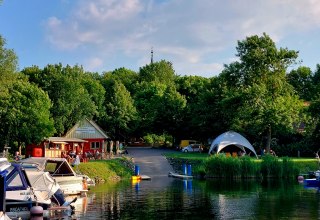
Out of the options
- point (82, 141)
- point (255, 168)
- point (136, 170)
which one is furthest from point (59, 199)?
point (82, 141)

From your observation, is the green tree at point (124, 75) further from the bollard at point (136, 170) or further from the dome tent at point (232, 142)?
the bollard at point (136, 170)

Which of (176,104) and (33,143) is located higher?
(176,104)

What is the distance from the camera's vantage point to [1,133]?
6238cm

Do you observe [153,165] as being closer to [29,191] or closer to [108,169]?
[108,169]

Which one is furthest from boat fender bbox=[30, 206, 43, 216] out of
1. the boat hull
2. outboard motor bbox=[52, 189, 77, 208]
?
the boat hull

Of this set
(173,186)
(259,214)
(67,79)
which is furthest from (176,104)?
(259,214)

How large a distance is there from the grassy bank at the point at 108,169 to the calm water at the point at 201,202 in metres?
6.08

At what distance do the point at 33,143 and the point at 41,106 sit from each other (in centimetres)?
498

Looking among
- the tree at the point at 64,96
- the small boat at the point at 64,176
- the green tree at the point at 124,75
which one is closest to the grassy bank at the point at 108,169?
the small boat at the point at 64,176

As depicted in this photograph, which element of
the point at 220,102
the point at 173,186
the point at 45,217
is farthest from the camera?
the point at 220,102

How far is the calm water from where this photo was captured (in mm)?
27656

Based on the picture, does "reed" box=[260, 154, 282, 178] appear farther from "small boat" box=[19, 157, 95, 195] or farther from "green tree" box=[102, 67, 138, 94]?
"green tree" box=[102, 67, 138, 94]

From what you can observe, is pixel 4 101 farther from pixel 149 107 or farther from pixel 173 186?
pixel 149 107

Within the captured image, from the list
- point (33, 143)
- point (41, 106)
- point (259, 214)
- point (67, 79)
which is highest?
point (67, 79)
